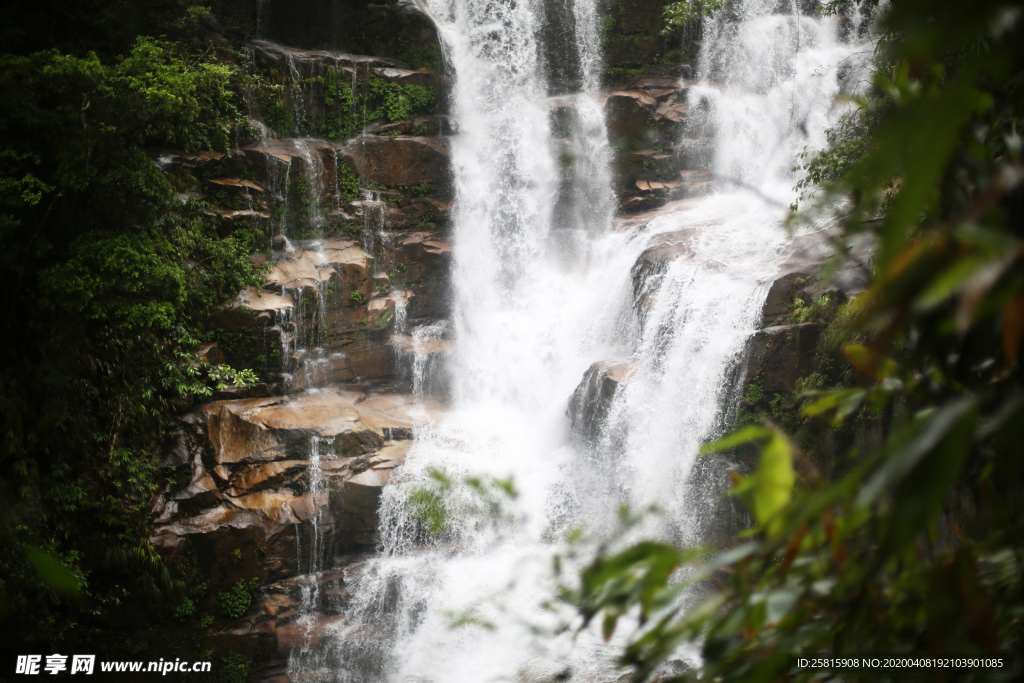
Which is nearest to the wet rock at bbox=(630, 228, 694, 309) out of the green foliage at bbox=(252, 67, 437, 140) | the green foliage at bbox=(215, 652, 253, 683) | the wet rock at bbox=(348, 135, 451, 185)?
the wet rock at bbox=(348, 135, 451, 185)

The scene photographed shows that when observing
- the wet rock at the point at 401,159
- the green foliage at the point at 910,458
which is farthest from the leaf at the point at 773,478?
the wet rock at the point at 401,159

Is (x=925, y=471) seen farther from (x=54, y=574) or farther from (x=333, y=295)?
(x=333, y=295)

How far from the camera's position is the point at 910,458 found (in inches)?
23.4

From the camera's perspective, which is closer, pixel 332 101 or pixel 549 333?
pixel 549 333

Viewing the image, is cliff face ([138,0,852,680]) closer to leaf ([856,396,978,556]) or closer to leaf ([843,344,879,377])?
leaf ([843,344,879,377])

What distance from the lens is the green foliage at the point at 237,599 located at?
771cm

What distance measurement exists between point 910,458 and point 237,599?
8851mm

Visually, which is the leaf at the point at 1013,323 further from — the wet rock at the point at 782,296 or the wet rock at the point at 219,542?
the wet rock at the point at 219,542

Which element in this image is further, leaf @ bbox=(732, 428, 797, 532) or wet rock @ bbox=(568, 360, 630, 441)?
wet rock @ bbox=(568, 360, 630, 441)

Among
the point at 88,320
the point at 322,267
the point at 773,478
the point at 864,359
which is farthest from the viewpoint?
the point at 322,267

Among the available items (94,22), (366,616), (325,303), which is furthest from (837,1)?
(94,22)

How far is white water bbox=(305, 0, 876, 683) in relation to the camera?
7613mm

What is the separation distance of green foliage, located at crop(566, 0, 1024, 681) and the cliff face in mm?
7490

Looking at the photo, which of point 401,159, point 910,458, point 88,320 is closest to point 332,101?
point 401,159
